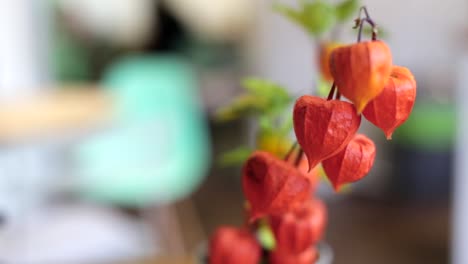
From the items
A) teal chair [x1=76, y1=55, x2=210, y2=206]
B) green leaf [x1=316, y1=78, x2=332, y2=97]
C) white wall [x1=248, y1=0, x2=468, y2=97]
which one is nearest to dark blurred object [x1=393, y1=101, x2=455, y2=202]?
white wall [x1=248, y1=0, x2=468, y2=97]

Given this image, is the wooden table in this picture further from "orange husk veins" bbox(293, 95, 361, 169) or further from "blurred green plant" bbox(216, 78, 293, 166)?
"orange husk veins" bbox(293, 95, 361, 169)

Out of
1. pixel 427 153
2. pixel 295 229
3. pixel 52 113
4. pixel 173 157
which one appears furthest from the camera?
pixel 427 153

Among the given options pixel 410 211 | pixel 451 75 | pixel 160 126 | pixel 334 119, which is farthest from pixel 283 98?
pixel 451 75

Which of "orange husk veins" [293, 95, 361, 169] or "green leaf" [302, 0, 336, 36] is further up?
"green leaf" [302, 0, 336, 36]

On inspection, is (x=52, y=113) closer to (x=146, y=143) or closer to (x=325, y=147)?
(x=146, y=143)

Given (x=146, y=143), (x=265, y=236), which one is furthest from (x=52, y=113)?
(x=265, y=236)

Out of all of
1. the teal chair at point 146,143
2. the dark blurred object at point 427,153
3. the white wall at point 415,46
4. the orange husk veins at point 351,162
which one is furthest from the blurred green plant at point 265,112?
the dark blurred object at point 427,153

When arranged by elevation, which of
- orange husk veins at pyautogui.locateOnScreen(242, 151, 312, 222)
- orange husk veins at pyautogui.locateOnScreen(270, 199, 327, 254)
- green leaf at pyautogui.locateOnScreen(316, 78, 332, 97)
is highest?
green leaf at pyautogui.locateOnScreen(316, 78, 332, 97)

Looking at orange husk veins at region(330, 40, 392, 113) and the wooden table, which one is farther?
the wooden table
